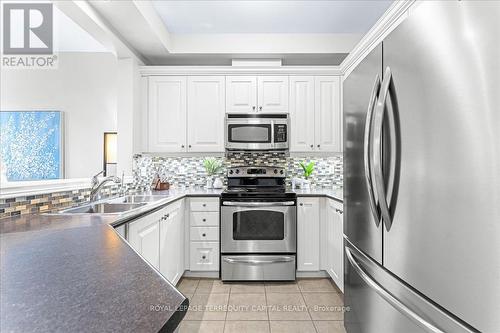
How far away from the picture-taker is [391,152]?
3.57 ft

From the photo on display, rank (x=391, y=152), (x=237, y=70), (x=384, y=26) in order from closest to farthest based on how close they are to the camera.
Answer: (x=391, y=152)
(x=384, y=26)
(x=237, y=70)

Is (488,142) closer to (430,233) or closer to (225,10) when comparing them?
(430,233)

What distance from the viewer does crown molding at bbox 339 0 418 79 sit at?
7.03 feet

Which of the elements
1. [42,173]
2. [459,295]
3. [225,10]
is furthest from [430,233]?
[42,173]

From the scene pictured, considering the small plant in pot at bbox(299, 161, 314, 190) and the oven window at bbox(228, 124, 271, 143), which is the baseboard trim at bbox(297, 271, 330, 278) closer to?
the small plant in pot at bbox(299, 161, 314, 190)

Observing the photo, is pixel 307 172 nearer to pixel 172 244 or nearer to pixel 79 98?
pixel 172 244

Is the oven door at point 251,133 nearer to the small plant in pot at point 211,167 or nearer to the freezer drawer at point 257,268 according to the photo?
the small plant in pot at point 211,167

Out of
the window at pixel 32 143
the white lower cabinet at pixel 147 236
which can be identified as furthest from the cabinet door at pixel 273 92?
the window at pixel 32 143

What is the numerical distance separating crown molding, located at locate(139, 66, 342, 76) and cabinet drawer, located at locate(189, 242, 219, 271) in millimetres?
1967

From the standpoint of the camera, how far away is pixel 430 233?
88cm

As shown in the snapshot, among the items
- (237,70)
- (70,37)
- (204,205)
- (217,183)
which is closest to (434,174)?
(204,205)

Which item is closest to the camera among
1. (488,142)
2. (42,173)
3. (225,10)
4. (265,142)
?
(488,142)

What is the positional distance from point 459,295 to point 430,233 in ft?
0.58

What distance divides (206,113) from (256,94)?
63 centimetres
